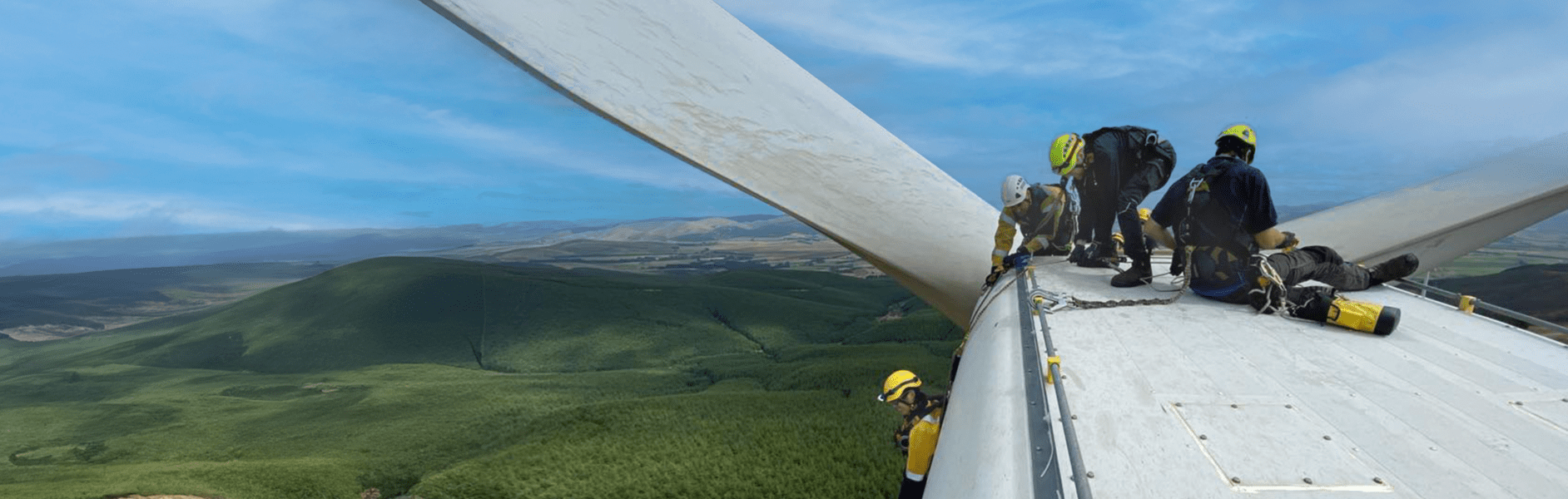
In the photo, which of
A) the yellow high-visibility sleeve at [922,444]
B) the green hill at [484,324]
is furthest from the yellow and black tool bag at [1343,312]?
the green hill at [484,324]

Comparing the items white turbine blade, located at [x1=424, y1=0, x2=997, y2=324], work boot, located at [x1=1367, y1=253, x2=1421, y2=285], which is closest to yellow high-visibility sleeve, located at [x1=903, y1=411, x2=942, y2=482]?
white turbine blade, located at [x1=424, y1=0, x2=997, y2=324]

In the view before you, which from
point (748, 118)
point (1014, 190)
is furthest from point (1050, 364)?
point (1014, 190)

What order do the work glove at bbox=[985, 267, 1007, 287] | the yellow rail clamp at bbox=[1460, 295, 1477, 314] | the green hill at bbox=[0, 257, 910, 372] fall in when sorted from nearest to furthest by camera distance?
the yellow rail clamp at bbox=[1460, 295, 1477, 314] → the work glove at bbox=[985, 267, 1007, 287] → the green hill at bbox=[0, 257, 910, 372]

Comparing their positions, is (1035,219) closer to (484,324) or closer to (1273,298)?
(1273,298)

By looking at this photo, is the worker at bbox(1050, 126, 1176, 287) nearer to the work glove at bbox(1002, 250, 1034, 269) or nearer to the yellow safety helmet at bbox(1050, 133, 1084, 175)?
the yellow safety helmet at bbox(1050, 133, 1084, 175)

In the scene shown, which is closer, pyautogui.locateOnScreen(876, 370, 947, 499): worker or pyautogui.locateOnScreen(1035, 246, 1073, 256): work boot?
pyautogui.locateOnScreen(876, 370, 947, 499): worker

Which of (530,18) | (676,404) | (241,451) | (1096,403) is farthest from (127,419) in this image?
(1096,403)

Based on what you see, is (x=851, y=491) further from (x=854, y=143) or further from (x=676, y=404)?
(x=854, y=143)

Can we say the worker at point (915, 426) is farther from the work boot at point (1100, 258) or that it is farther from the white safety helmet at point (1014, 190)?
the work boot at point (1100, 258)
